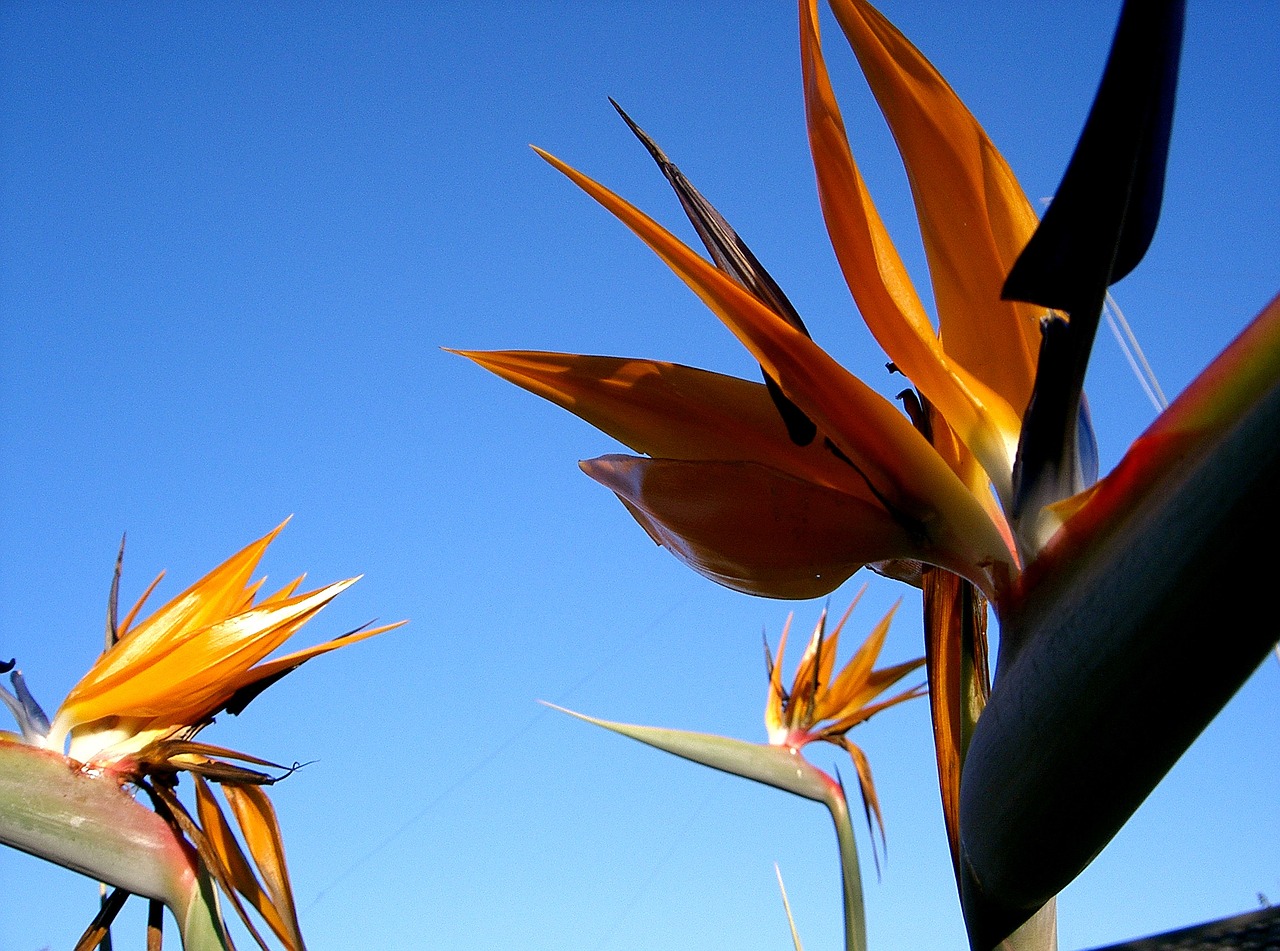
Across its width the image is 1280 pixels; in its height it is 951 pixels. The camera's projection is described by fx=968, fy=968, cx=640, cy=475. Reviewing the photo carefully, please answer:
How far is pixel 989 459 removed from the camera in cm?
39

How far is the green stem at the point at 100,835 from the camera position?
624mm

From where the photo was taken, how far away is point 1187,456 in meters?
0.25

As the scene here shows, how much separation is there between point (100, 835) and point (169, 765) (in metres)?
0.11

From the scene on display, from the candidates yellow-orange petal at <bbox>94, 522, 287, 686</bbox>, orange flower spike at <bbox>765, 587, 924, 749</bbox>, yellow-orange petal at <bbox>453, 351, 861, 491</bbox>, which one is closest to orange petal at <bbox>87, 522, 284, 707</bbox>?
yellow-orange petal at <bbox>94, 522, 287, 686</bbox>

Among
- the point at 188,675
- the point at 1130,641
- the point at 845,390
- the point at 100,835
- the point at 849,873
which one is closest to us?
the point at 1130,641

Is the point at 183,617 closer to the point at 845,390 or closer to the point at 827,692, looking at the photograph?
the point at 845,390

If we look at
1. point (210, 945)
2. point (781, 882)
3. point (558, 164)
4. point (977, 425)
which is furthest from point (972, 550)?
point (781, 882)

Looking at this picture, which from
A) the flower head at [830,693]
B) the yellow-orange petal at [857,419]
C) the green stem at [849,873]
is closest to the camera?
the yellow-orange petal at [857,419]

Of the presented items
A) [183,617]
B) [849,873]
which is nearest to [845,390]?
[183,617]

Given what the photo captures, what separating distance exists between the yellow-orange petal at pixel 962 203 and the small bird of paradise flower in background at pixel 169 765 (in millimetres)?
570

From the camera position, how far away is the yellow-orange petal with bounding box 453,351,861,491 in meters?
0.40

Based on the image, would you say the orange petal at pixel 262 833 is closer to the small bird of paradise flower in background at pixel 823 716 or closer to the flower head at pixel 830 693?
the small bird of paradise flower in background at pixel 823 716

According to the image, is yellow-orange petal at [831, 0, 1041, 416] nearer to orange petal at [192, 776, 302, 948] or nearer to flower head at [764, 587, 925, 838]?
orange petal at [192, 776, 302, 948]

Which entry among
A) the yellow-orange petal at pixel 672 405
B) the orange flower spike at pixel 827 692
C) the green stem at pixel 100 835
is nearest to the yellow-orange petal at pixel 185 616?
the green stem at pixel 100 835
